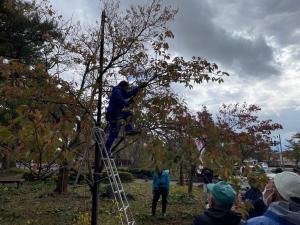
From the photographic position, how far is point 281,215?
9.22ft

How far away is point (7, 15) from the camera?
16.8m

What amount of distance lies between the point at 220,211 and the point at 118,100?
3218 mm

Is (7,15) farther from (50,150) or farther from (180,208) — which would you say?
(50,150)

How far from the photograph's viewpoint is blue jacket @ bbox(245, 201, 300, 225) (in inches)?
110

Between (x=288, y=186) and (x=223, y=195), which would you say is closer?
(x=288, y=186)

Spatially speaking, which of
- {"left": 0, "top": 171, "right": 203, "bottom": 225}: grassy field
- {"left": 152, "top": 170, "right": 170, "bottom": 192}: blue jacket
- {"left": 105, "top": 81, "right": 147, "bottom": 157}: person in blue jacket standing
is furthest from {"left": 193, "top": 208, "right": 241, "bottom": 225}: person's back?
{"left": 152, "top": 170, "right": 170, "bottom": 192}: blue jacket

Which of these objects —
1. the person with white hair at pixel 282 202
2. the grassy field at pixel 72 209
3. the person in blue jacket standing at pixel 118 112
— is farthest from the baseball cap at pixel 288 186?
the grassy field at pixel 72 209

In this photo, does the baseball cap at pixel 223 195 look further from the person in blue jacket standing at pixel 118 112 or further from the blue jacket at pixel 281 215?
the person in blue jacket standing at pixel 118 112

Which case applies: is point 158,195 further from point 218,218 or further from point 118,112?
point 218,218

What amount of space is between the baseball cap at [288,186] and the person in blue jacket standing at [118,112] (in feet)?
11.0

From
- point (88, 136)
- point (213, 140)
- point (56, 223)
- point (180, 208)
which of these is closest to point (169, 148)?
point (213, 140)

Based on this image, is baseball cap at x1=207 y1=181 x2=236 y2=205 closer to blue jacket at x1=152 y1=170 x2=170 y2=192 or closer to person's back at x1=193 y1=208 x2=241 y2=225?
person's back at x1=193 y1=208 x2=241 y2=225

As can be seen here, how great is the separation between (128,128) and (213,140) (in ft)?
4.61

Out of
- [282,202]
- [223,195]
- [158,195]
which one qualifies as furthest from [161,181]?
[282,202]
